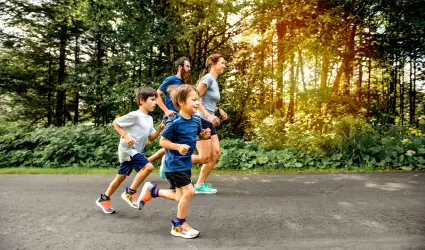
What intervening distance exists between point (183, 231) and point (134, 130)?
1.51m

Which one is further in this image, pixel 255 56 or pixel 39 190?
pixel 255 56

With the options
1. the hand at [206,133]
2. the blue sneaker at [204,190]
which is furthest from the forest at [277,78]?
the hand at [206,133]

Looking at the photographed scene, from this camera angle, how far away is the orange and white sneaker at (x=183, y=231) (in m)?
3.32

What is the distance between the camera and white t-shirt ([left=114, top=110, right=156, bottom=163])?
4.14 m

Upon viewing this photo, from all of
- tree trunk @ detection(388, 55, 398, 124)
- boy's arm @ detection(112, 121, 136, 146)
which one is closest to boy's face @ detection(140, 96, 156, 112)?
boy's arm @ detection(112, 121, 136, 146)

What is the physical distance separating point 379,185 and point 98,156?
6169 mm

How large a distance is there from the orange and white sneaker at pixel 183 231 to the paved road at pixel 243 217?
0.20 ft

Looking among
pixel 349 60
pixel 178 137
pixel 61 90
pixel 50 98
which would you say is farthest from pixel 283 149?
pixel 50 98

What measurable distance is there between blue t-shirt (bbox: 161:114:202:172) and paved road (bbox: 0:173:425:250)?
0.72 meters

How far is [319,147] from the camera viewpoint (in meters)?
7.66

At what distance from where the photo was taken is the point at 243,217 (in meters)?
3.95

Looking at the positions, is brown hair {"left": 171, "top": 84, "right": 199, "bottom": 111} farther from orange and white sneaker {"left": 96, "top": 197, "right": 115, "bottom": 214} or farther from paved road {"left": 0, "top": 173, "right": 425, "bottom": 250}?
orange and white sneaker {"left": 96, "top": 197, "right": 115, "bottom": 214}

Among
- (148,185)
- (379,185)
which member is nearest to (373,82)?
(379,185)

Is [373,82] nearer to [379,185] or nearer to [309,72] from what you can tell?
[309,72]
